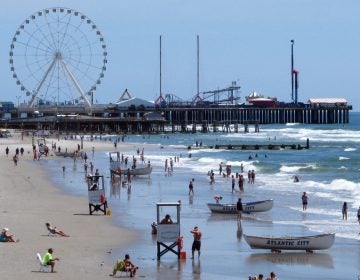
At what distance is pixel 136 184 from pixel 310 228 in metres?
18.7

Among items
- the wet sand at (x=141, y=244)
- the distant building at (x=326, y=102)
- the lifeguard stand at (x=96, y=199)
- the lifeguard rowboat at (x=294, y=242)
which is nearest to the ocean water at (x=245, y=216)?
the wet sand at (x=141, y=244)

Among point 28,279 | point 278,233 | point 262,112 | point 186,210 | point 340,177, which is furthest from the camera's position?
point 262,112

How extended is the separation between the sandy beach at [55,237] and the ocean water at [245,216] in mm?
728

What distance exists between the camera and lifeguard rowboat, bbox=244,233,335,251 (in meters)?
24.3

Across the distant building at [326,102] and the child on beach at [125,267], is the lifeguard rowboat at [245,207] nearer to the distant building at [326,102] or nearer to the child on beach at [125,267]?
the child on beach at [125,267]

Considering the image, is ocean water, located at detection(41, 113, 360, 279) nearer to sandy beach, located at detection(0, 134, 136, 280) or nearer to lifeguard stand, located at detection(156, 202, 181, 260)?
lifeguard stand, located at detection(156, 202, 181, 260)

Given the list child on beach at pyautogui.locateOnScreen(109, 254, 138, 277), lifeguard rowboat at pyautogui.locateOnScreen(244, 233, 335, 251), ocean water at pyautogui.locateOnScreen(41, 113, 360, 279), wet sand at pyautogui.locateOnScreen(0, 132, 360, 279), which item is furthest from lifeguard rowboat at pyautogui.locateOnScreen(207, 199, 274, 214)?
child on beach at pyautogui.locateOnScreen(109, 254, 138, 277)

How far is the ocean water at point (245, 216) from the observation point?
2244 centimetres

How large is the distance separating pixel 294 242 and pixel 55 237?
252 inches

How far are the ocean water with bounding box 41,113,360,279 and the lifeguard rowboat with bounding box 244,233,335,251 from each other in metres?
0.20

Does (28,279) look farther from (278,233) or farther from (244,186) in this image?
(244,186)

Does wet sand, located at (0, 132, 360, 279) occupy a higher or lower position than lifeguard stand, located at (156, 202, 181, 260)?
lower

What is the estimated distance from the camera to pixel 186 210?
112 ft

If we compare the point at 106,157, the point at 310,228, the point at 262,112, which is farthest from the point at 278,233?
the point at 262,112
